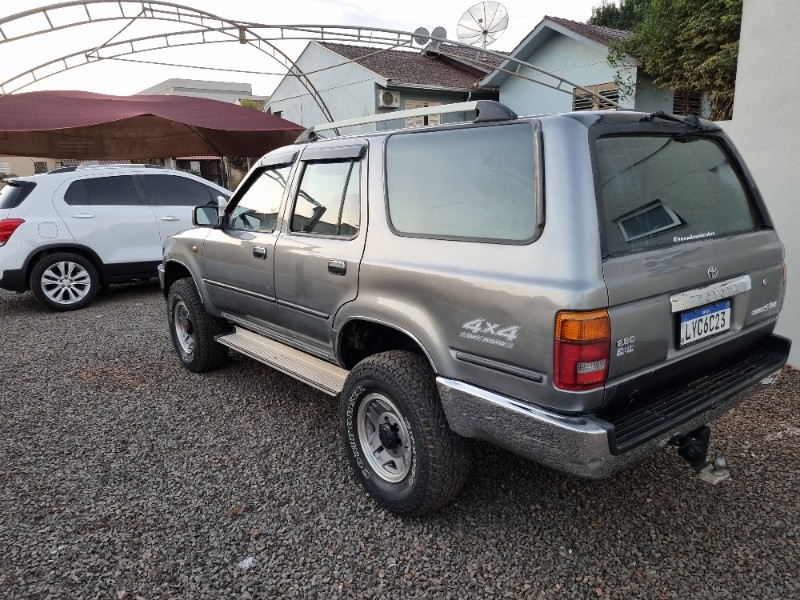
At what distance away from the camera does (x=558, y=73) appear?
45.8 feet

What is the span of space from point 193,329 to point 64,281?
376cm

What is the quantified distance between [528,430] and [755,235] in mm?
1530

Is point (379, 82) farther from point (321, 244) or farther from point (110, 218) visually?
point (321, 244)

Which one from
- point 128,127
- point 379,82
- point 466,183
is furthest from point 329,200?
point 379,82

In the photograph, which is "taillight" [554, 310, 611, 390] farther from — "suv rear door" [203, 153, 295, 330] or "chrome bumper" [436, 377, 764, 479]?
"suv rear door" [203, 153, 295, 330]

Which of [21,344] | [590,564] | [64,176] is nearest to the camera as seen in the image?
[590,564]

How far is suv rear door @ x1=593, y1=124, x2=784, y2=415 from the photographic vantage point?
212 centimetres

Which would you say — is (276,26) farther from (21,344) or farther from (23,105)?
(21,344)

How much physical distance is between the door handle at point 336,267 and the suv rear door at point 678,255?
4.44ft

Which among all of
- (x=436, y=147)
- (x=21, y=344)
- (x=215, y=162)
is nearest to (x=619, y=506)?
(x=436, y=147)

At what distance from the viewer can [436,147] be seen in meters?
2.65

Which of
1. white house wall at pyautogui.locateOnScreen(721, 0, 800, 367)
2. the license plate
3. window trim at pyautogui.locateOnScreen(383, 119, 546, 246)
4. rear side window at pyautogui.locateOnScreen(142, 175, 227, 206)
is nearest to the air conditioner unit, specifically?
rear side window at pyautogui.locateOnScreen(142, 175, 227, 206)

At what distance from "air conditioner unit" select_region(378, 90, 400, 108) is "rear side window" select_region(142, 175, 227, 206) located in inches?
356

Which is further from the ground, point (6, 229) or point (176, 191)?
point (176, 191)
